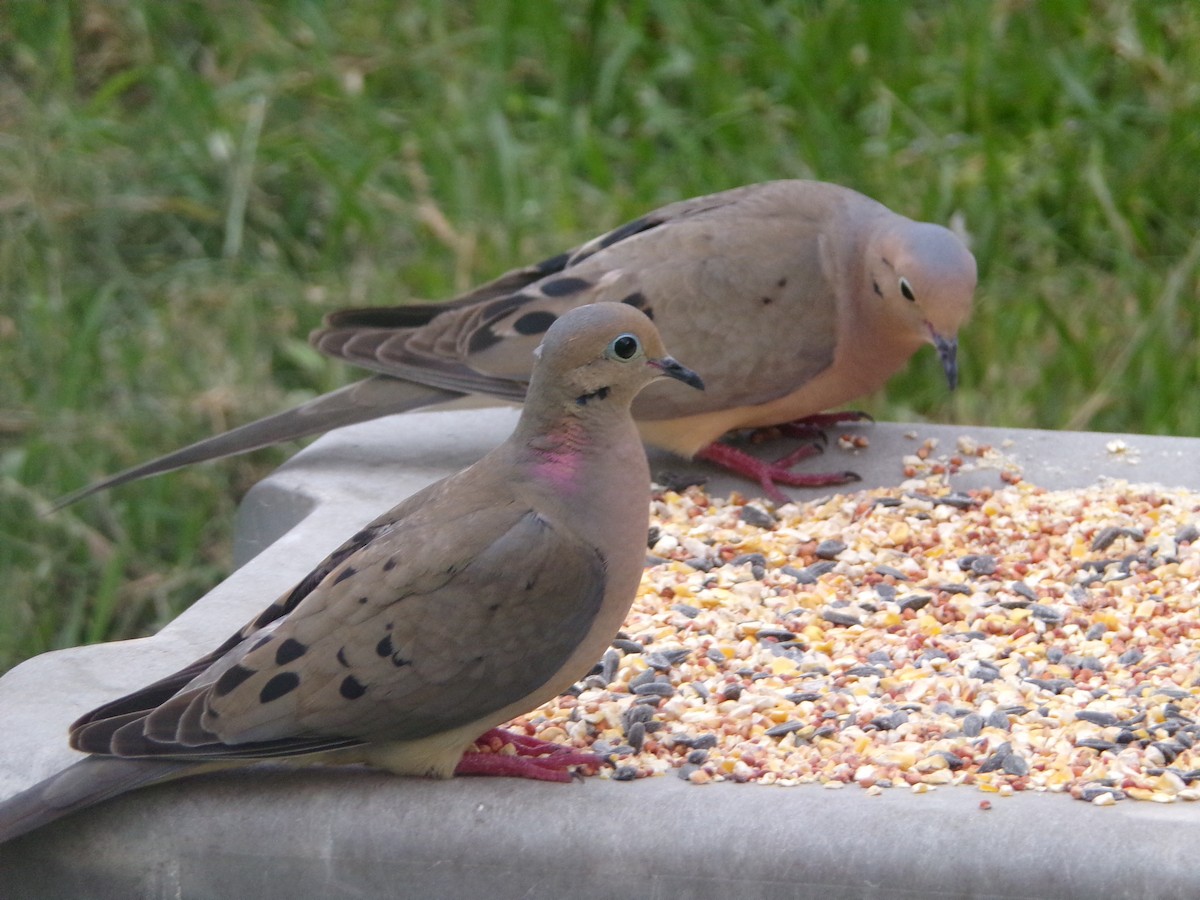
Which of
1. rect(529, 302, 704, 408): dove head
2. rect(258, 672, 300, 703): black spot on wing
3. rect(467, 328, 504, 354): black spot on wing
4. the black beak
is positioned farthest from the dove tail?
the black beak

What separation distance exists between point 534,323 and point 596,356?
1.10 metres

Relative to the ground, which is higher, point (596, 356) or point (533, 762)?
point (596, 356)

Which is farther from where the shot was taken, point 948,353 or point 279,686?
point 948,353

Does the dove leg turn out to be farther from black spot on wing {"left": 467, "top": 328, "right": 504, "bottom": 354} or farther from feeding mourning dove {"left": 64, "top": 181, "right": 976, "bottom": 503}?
black spot on wing {"left": 467, "top": 328, "right": 504, "bottom": 354}

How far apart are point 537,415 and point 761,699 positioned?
1.68 feet

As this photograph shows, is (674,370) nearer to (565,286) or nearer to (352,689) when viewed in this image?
(352,689)

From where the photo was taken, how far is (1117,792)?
209 cm

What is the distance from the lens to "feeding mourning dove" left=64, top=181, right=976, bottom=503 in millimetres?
3316

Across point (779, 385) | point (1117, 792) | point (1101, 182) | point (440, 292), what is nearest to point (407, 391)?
point (779, 385)

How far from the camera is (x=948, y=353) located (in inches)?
126

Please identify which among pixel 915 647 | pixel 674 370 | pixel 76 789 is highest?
pixel 674 370

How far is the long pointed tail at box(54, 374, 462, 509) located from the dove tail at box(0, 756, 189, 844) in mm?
1376

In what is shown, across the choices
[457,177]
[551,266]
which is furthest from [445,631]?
[457,177]

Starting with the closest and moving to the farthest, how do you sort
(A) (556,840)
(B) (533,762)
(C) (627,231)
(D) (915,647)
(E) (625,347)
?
1. (A) (556,840)
2. (B) (533,762)
3. (E) (625,347)
4. (D) (915,647)
5. (C) (627,231)
